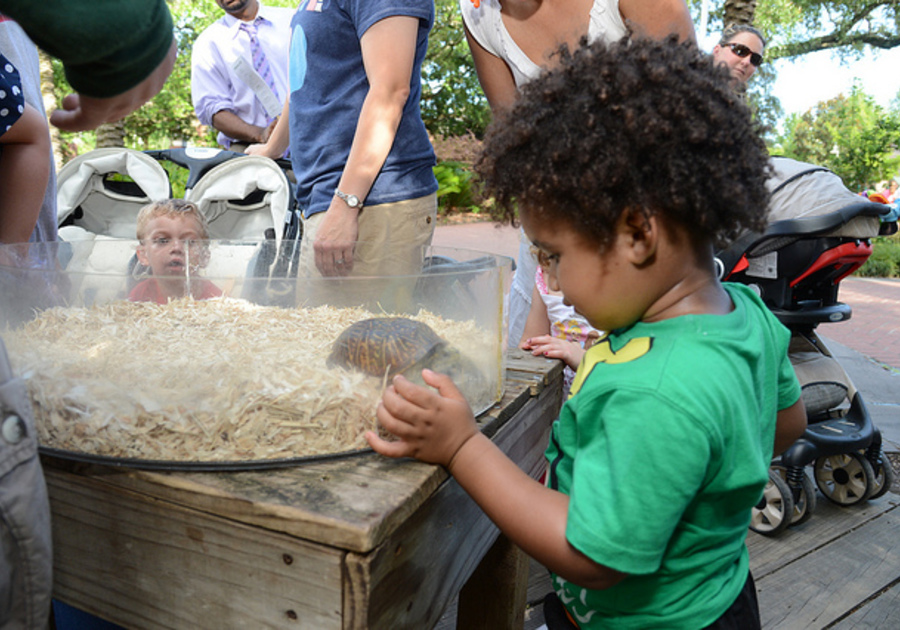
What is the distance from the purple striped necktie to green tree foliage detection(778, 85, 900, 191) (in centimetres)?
1606

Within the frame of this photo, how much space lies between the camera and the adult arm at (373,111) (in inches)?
78.4

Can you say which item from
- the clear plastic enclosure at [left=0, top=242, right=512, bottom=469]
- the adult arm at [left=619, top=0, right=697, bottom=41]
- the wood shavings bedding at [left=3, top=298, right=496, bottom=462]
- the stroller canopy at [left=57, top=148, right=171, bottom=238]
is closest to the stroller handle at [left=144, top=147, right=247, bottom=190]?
the stroller canopy at [left=57, top=148, right=171, bottom=238]

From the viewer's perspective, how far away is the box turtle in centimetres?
110

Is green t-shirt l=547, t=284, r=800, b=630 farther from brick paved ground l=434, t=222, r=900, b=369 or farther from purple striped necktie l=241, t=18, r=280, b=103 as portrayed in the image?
purple striped necktie l=241, t=18, r=280, b=103

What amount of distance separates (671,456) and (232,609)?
24.1 inches

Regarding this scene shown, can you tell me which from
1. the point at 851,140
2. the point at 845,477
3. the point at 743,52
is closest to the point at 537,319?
the point at 845,477

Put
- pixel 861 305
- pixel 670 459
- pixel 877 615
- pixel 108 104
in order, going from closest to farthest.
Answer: pixel 670 459
pixel 108 104
pixel 877 615
pixel 861 305

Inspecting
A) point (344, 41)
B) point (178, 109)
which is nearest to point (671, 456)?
point (344, 41)

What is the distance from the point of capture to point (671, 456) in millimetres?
787

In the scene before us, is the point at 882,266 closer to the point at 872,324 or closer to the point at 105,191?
the point at 872,324

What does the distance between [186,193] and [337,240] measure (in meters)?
1.99

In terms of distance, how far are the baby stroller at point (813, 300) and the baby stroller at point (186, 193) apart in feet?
7.17

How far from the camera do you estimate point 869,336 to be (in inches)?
254

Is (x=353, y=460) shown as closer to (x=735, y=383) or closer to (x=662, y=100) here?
(x=735, y=383)
